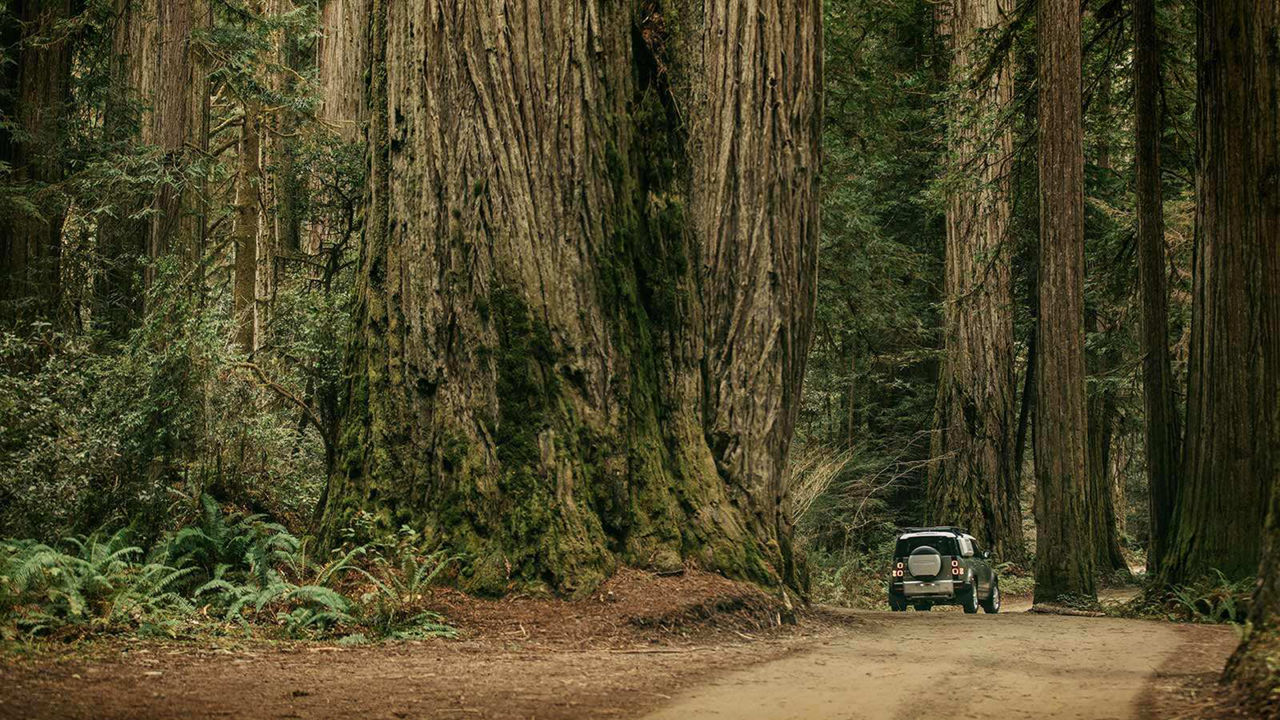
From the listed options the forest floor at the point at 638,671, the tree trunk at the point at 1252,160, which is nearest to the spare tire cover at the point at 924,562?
the tree trunk at the point at 1252,160

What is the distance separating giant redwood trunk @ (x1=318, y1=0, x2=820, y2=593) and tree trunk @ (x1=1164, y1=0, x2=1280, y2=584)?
15.6 feet

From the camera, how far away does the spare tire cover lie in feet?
58.0

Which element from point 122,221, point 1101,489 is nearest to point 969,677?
point 122,221

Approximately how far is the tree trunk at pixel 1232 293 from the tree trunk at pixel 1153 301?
76.1 inches

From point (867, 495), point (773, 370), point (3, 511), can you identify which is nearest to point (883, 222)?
point (867, 495)

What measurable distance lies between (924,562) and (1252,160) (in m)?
8.39

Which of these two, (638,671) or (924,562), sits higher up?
(638,671)

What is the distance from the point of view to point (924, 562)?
58.2 ft

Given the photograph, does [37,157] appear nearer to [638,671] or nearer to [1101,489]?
[638,671]

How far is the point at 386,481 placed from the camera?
899 centimetres

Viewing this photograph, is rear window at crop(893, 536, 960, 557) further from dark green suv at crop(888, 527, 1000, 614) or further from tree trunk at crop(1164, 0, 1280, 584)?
tree trunk at crop(1164, 0, 1280, 584)

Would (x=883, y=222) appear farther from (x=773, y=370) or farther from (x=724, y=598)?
(x=724, y=598)

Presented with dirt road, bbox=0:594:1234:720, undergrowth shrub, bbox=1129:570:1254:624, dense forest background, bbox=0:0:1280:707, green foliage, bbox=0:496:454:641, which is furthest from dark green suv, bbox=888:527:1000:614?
green foliage, bbox=0:496:454:641

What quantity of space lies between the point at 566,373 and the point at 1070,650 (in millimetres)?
4363
